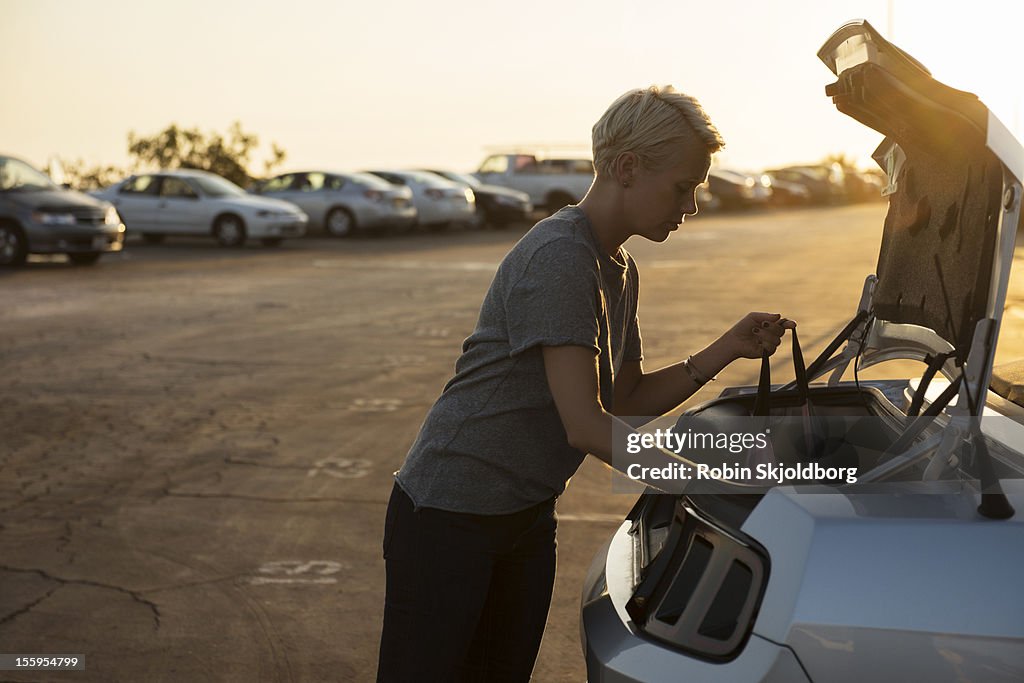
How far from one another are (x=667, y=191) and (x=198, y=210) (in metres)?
22.5

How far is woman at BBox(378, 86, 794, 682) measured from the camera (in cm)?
237

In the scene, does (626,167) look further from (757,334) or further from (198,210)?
(198,210)

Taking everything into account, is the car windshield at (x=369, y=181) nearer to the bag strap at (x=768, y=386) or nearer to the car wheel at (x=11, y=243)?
the car wheel at (x=11, y=243)

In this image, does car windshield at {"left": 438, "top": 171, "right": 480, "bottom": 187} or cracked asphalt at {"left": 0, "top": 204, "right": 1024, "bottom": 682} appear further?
car windshield at {"left": 438, "top": 171, "right": 480, "bottom": 187}

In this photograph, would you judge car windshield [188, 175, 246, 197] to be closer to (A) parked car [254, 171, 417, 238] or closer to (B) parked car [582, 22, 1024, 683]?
(A) parked car [254, 171, 417, 238]

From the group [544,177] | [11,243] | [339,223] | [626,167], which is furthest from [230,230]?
[626,167]

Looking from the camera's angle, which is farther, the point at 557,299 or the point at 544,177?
the point at 544,177

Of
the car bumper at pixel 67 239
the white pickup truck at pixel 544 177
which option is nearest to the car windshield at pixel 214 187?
the car bumper at pixel 67 239

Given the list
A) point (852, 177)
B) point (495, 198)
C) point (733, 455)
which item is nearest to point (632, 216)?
point (733, 455)

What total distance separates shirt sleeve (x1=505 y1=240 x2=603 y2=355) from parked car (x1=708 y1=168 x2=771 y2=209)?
39798mm

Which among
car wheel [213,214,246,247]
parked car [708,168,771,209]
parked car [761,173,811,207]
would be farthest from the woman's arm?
parked car [761,173,811,207]

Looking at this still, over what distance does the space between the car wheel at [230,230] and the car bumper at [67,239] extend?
14.4 ft

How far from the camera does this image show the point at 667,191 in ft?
8.10

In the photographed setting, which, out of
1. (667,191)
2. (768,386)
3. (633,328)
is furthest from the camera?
(633,328)
